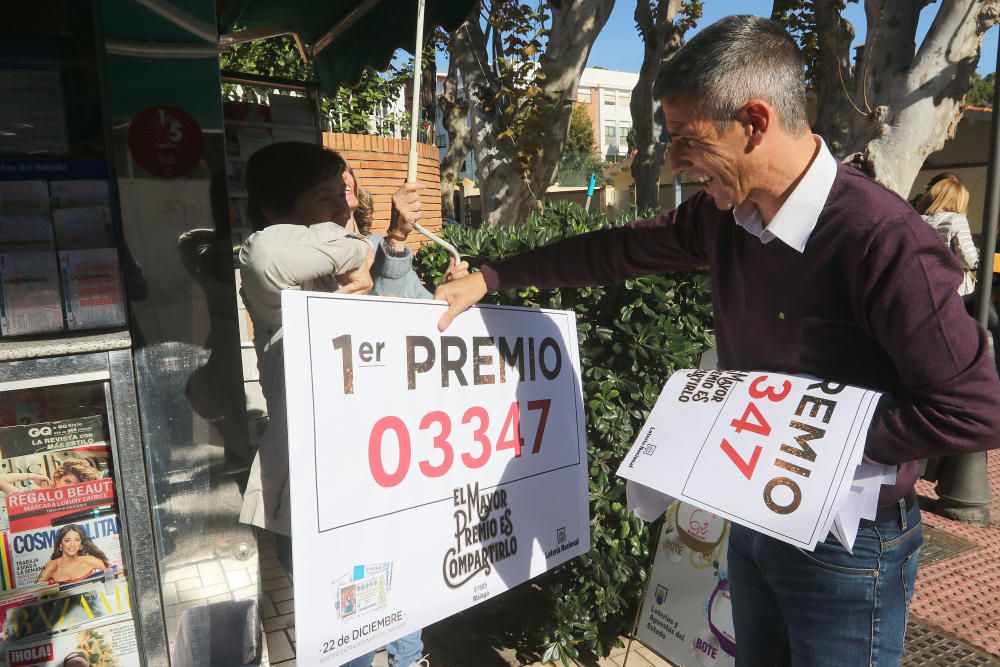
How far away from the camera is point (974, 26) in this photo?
16.4ft

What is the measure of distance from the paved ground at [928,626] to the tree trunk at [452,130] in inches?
221

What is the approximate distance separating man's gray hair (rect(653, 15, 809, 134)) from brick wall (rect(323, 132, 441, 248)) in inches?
235

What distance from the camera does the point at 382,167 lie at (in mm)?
7902

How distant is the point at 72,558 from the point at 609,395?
199 cm

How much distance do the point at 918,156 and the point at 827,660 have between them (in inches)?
196

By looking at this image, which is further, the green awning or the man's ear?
the green awning

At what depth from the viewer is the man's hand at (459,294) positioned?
6.34 ft

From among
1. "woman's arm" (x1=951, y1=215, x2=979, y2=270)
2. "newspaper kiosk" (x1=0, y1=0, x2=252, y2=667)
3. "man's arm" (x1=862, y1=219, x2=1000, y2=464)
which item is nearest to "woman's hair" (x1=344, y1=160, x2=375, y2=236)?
"newspaper kiosk" (x1=0, y1=0, x2=252, y2=667)

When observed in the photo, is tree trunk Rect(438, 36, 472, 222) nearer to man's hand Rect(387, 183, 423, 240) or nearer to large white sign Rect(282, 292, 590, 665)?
man's hand Rect(387, 183, 423, 240)

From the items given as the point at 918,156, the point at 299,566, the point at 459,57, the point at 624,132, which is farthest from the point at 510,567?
the point at 624,132

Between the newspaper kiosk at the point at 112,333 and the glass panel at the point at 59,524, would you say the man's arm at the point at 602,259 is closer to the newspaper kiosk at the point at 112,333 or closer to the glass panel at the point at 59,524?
the newspaper kiosk at the point at 112,333

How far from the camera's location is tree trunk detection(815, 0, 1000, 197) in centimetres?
502

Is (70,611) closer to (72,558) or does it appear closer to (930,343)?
(72,558)

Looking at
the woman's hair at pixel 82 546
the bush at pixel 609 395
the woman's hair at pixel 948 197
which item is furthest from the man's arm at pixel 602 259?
the woman's hair at pixel 948 197
